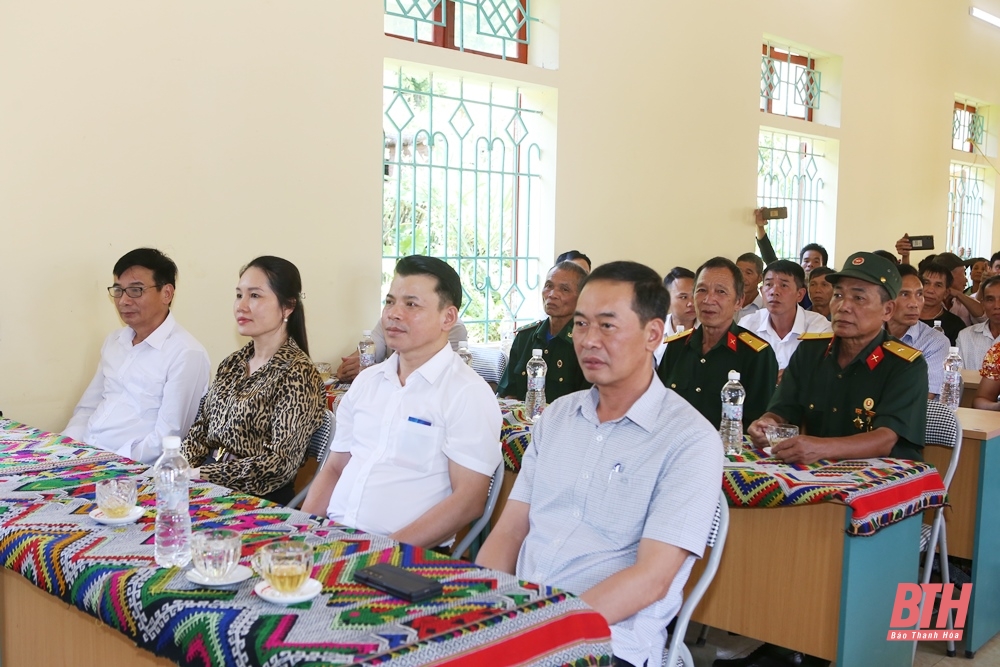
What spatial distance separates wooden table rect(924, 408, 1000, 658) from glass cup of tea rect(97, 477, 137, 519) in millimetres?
2560

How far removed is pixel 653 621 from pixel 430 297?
105 cm

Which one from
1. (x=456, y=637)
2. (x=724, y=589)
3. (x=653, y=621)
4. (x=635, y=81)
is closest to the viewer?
(x=456, y=637)

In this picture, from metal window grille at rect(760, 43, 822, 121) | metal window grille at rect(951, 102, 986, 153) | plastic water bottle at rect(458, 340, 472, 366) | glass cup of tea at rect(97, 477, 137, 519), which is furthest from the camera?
metal window grille at rect(951, 102, 986, 153)

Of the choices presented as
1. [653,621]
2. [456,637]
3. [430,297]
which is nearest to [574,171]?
[430,297]

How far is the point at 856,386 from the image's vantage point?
289cm

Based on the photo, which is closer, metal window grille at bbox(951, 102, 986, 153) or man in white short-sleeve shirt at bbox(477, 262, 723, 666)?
man in white short-sleeve shirt at bbox(477, 262, 723, 666)

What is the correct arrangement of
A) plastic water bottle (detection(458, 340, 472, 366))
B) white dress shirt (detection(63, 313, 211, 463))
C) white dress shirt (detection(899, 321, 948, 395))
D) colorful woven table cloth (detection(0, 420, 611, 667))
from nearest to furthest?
1. colorful woven table cloth (detection(0, 420, 611, 667))
2. white dress shirt (detection(63, 313, 211, 463))
3. plastic water bottle (detection(458, 340, 472, 366))
4. white dress shirt (detection(899, 321, 948, 395))

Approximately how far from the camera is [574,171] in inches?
212

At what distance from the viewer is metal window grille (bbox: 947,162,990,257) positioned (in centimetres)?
962

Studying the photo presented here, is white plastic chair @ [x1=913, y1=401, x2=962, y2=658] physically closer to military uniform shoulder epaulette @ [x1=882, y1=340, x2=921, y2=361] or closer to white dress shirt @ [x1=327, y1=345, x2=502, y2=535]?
military uniform shoulder epaulette @ [x1=882, y1=340, x2=921, y2=361]

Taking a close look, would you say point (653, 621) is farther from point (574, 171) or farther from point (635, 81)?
point (635, 81)

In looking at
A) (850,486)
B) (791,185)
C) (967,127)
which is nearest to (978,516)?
(850,486)

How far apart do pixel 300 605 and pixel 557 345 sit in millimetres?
2666

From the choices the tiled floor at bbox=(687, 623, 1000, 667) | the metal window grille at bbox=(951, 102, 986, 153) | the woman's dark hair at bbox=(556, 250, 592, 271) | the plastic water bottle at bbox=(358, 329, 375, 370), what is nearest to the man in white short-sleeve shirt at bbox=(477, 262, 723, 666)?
the tiled floor at bbox=(687, 623, 1000, 667)
